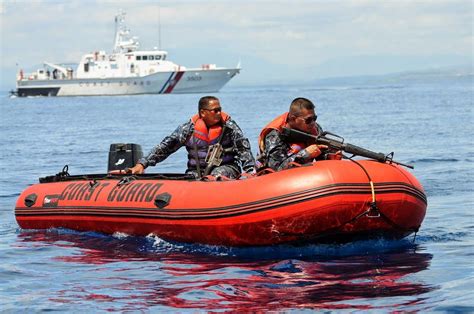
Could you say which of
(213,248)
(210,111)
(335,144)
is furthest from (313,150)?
(210,111)

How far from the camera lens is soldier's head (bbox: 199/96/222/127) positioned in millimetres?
9922

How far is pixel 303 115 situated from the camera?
8961 millimetres

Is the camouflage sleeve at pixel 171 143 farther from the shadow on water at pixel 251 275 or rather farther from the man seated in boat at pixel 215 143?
the shadow on water at pixel 251 275

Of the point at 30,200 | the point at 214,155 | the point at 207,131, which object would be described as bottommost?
the point at 30,200

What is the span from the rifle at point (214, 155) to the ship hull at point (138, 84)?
6848 centimetres

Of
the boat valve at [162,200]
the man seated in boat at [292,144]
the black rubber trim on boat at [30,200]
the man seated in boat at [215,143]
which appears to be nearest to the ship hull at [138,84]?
the black rubber trim on boat at [30,200]

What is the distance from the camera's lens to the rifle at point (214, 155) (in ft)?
32.7

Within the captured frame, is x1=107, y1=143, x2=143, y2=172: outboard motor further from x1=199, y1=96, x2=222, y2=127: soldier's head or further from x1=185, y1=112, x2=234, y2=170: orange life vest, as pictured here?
x1=199, y1=96, x2=222, y2=127: soldier's head

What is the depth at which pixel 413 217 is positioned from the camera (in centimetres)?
888

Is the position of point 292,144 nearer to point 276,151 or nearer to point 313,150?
point 276,151

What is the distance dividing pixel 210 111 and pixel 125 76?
7015 cm

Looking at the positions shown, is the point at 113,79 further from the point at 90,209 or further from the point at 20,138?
the point at 90,209

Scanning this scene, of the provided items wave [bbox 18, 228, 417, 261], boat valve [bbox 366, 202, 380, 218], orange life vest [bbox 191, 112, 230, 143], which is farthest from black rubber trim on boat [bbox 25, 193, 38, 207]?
boat valve [bbox 366, 202, 380, 218]

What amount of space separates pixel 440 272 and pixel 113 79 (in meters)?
73.2
